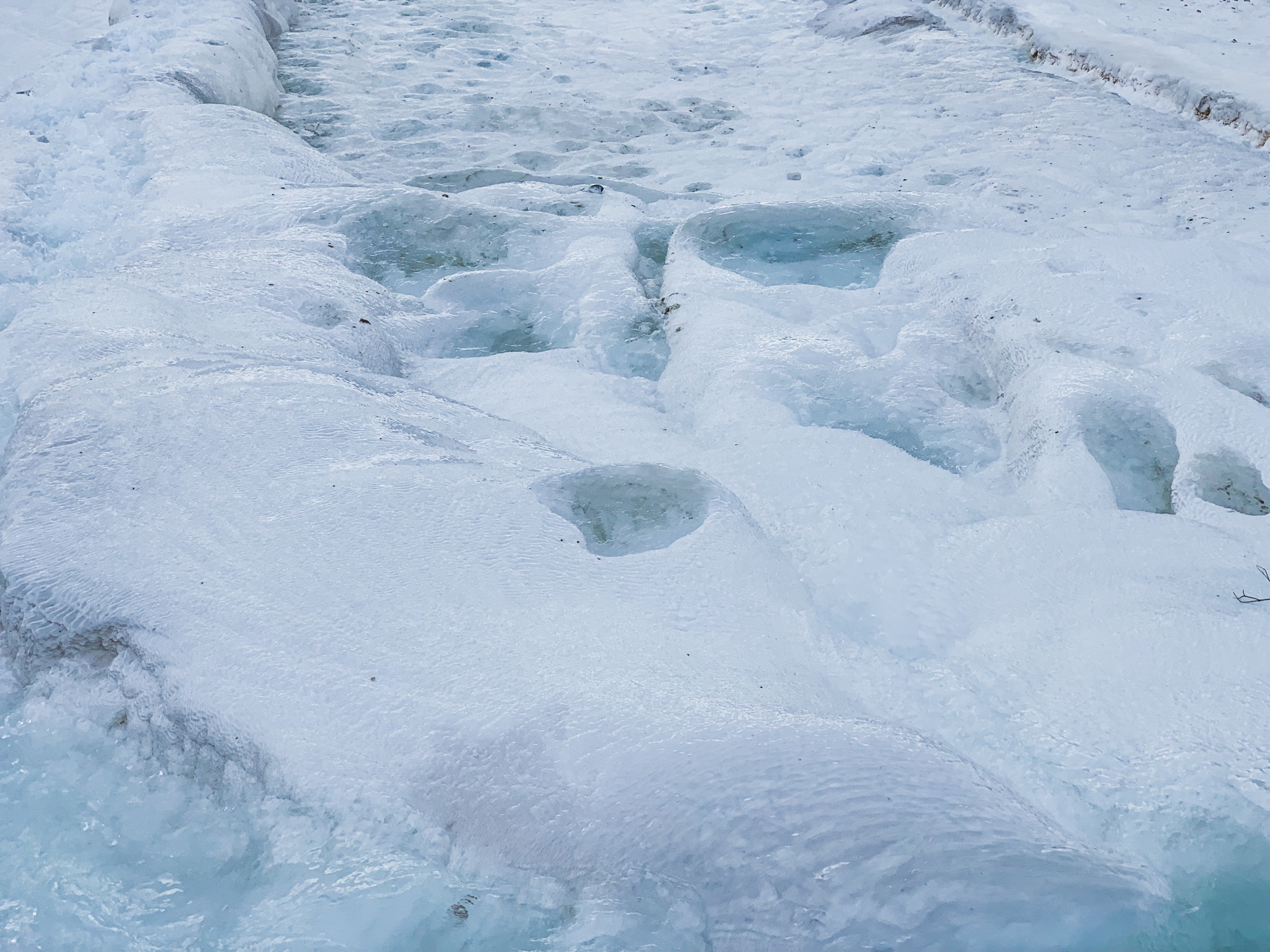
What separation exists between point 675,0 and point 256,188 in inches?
199

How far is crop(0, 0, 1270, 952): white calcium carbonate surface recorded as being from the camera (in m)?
1.39

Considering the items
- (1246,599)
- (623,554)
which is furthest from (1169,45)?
(623,554)

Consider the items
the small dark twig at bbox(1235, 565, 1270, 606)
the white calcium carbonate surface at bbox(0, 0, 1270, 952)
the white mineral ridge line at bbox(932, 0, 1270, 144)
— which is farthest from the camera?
the white mineral ridge line at bbox(932, 0, 1270, 144)

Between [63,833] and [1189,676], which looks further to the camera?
[1189,676]

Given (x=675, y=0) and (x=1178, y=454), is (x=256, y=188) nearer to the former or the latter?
(x=1178, y=454)

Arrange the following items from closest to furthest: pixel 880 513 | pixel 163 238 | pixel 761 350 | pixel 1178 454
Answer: pixel 880 513 < pixel 1178 454 < pixel 761 350 < pixel 163 238

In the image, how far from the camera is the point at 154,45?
515cm

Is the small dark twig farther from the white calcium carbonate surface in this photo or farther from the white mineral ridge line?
the white mineral ridge line

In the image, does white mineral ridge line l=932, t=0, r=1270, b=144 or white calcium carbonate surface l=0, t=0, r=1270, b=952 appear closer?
white calcium carbonate surface l=0, t=0, r=1270, b=952

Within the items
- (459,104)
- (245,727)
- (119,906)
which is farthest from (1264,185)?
(119,906)

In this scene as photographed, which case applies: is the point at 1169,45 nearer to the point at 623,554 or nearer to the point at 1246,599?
the point at 1246,599

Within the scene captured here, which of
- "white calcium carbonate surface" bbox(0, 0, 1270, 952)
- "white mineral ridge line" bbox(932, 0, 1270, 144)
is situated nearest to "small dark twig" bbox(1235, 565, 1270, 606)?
"white calcium carbonate surface" bbox(0, 0, 1270, 952)

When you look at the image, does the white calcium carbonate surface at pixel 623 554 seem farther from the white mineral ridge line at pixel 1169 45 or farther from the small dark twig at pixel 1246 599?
the white mineral ridge line at pixel 1169 45

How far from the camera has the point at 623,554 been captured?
6.89ft
